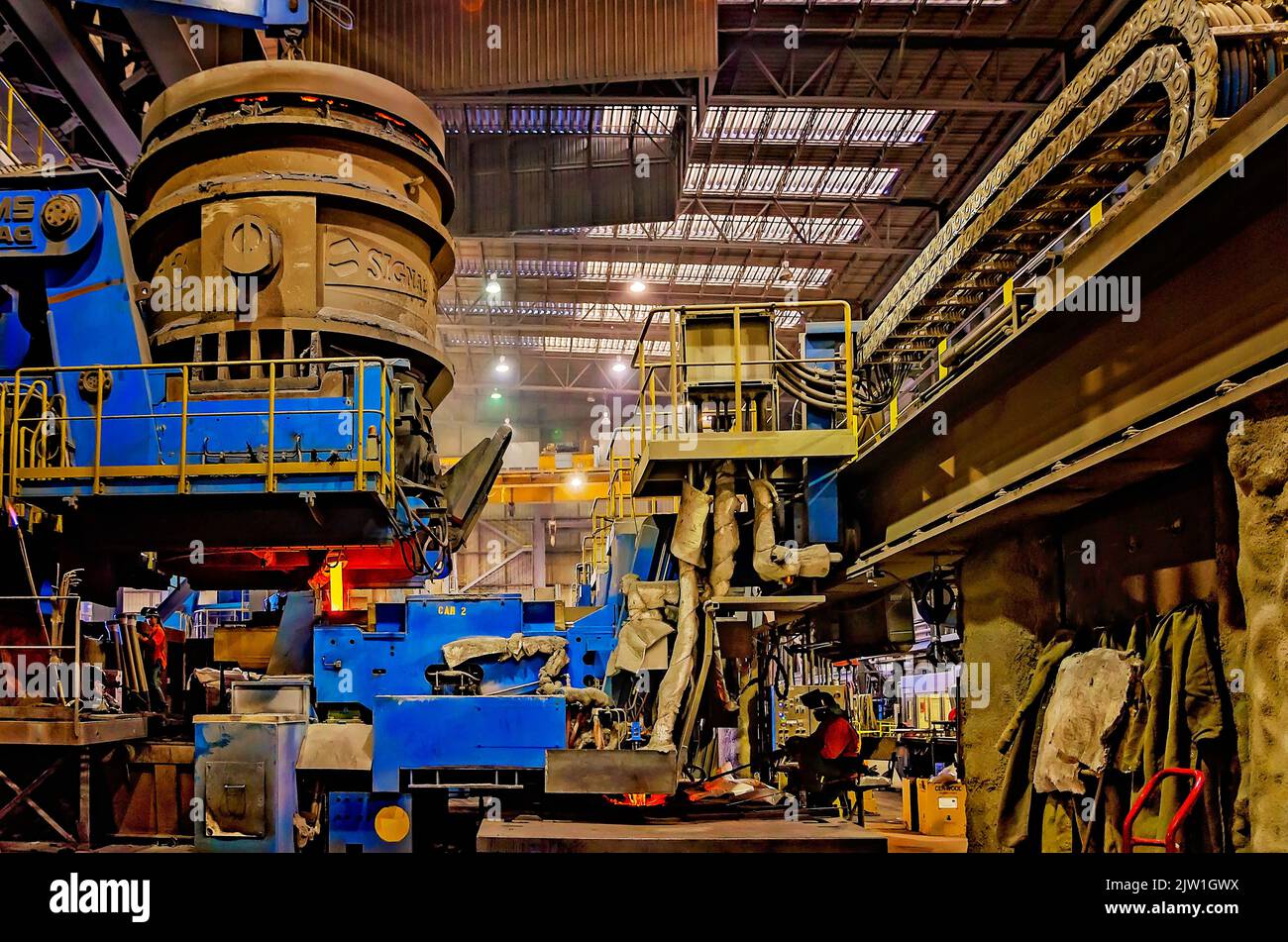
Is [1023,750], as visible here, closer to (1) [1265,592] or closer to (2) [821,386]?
(1) [1265,592]

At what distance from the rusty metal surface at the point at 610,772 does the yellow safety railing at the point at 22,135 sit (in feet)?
33.4

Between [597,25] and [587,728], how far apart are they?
39.4 feet

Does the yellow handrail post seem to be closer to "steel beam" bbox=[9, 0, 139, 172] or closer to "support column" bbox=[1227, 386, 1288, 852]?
"support column" bbox=[1227, 386, 1288, 852]

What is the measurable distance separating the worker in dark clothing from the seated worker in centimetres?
692

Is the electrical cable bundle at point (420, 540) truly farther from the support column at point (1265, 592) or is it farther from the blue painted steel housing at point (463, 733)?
the support column at point (1265, 592)

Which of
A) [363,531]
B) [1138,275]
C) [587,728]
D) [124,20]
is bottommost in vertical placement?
[587,728]

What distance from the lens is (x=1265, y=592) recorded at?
144 inches

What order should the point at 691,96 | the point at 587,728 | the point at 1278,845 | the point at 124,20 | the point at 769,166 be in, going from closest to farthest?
the point at 1278,845 < the point at 587,728 < the point at 124,20 < the point at 691,96 < the point at 769,166

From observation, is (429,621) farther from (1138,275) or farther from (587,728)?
(1138,275)

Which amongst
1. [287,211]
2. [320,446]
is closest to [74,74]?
[287,211]

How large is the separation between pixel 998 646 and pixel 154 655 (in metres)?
8.15
